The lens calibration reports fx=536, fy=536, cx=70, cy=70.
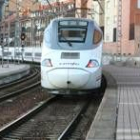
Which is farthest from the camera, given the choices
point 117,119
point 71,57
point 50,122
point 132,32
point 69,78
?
point 132,32

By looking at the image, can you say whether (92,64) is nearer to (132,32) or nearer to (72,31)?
(72,31)

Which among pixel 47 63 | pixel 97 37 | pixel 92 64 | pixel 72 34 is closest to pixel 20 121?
pixel 47 63

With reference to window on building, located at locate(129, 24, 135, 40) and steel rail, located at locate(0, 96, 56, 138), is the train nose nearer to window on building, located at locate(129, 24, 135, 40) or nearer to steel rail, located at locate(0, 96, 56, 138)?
steel rail, located at locate(0, 96, 56, 138)

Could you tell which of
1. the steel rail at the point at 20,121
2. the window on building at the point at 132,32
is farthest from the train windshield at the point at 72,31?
the window on building at the point at 132,32

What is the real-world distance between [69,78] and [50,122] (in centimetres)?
321

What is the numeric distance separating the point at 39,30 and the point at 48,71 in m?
36.1

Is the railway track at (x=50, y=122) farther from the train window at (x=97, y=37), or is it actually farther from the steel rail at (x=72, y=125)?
the train window at (x=97, y=37)

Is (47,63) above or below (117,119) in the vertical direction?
above

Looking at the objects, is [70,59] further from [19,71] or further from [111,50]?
[111,50]

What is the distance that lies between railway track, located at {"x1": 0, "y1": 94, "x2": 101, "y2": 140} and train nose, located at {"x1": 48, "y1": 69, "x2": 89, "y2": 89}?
639mm

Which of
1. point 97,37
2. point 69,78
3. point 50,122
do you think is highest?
point 97,37

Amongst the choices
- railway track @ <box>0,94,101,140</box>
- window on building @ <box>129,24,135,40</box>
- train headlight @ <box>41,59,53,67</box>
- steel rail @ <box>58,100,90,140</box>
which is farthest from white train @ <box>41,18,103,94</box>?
window on building @ <box>129,24,135,40</box>

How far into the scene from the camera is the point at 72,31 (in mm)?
17125

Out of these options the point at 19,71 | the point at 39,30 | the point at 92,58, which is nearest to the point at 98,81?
the point at 92,58
